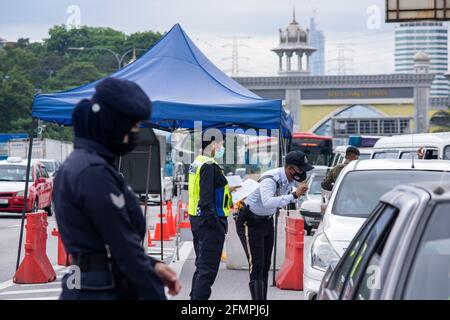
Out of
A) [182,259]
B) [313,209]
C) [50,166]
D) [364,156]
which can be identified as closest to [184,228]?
[182,259]

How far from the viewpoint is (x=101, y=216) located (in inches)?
185

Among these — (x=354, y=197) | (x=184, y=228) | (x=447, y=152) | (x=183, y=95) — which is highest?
(x=183, y=95)

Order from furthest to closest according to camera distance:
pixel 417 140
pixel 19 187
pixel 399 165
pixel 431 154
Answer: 1. pixel 19 187
2. pixel 417 140
3. pixel 431 154
4. pixel 399 165

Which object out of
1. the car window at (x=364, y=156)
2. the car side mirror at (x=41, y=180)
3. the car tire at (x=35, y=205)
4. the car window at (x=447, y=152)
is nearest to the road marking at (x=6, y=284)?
the car window at (x=447, y=152)

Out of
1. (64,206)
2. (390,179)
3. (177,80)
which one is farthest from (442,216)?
(177,80)

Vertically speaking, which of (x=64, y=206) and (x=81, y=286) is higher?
(x=64, y=206)

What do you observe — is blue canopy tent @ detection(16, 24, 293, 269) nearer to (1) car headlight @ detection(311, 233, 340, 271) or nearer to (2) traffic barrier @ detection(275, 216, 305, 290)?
(2) traffic barrier @ detection(275, 216, 305, 290)

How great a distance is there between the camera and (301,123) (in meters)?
100

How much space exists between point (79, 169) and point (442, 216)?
5.11 feet

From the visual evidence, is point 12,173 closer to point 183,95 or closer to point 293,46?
point 183,95

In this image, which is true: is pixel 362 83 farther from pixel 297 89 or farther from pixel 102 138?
pixel 102 138

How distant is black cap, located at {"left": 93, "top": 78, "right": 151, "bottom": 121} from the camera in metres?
4.87

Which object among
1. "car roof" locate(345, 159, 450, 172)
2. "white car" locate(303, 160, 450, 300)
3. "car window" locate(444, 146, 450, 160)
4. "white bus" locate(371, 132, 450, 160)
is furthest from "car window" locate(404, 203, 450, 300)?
"car window" locate(444, 146, 450, 160)

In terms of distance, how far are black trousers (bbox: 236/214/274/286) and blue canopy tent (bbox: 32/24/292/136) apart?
3.14m
